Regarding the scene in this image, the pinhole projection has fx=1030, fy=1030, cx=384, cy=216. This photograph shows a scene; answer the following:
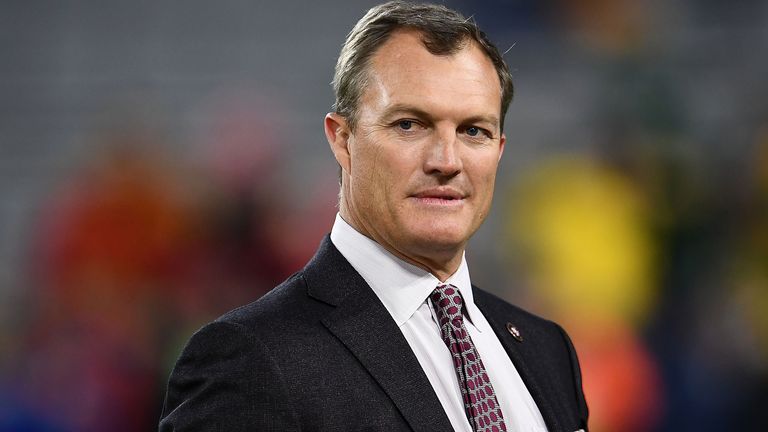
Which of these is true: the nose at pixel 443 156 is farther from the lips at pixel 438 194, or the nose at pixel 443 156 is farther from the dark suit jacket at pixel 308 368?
the dark suit jacket at pixel 308 368

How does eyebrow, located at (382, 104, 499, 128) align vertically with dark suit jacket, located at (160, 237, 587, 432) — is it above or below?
above

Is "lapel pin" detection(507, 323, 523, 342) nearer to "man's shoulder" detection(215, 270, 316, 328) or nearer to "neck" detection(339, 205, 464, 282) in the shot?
"neck" detection(339, 205, 464, 282)

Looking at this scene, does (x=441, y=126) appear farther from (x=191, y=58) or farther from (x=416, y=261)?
(x=191, y=58)

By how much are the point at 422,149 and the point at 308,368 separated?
13.5 inches

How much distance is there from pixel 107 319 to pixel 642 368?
1.86 m

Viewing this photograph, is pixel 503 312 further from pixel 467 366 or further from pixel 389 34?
A: pixel 389 34

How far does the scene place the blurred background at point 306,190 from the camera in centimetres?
353

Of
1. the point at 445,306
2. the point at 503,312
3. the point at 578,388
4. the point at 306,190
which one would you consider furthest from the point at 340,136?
the point at 306,190

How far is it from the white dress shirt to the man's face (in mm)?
26

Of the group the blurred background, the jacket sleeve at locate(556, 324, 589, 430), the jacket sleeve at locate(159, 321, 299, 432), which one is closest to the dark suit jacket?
the jacket sleeve at locate(159, 321, 299, 432)

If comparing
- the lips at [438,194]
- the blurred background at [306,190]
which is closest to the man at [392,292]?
the lips at [438,194]

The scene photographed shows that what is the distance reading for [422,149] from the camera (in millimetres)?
1424

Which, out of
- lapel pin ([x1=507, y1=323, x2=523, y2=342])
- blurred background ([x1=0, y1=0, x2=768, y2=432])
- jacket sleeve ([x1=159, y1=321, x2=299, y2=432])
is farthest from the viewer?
blurred background ([x1=0, y1=0, x2=768, y2=432])

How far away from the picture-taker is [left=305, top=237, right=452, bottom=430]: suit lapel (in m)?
1.33
